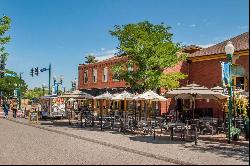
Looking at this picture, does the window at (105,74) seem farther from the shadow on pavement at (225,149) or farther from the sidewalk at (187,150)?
the shadow on pavement at (225,149)

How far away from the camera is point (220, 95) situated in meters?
18.8

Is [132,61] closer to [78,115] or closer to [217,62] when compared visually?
[217,62]

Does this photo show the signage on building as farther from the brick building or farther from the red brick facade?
the red brick facade

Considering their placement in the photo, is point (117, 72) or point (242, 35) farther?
point (242, 35)

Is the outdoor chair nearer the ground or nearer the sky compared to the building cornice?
nearer the ground

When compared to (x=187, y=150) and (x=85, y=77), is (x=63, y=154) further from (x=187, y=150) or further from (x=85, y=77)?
(x=85, y=77)

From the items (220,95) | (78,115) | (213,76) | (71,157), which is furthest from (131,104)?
(71,157)

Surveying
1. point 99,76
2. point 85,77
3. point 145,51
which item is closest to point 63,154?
point 145,51

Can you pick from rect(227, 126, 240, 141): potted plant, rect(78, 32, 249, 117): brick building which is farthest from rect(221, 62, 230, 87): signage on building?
rect(78, 32, 249, 117): brick building

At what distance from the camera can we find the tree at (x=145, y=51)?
2588 cm

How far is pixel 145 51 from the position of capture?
25859mm

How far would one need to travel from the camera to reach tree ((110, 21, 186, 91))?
84.9 ft

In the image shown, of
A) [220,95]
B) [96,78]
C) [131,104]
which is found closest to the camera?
[220,95]

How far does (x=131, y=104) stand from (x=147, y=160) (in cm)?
2865
